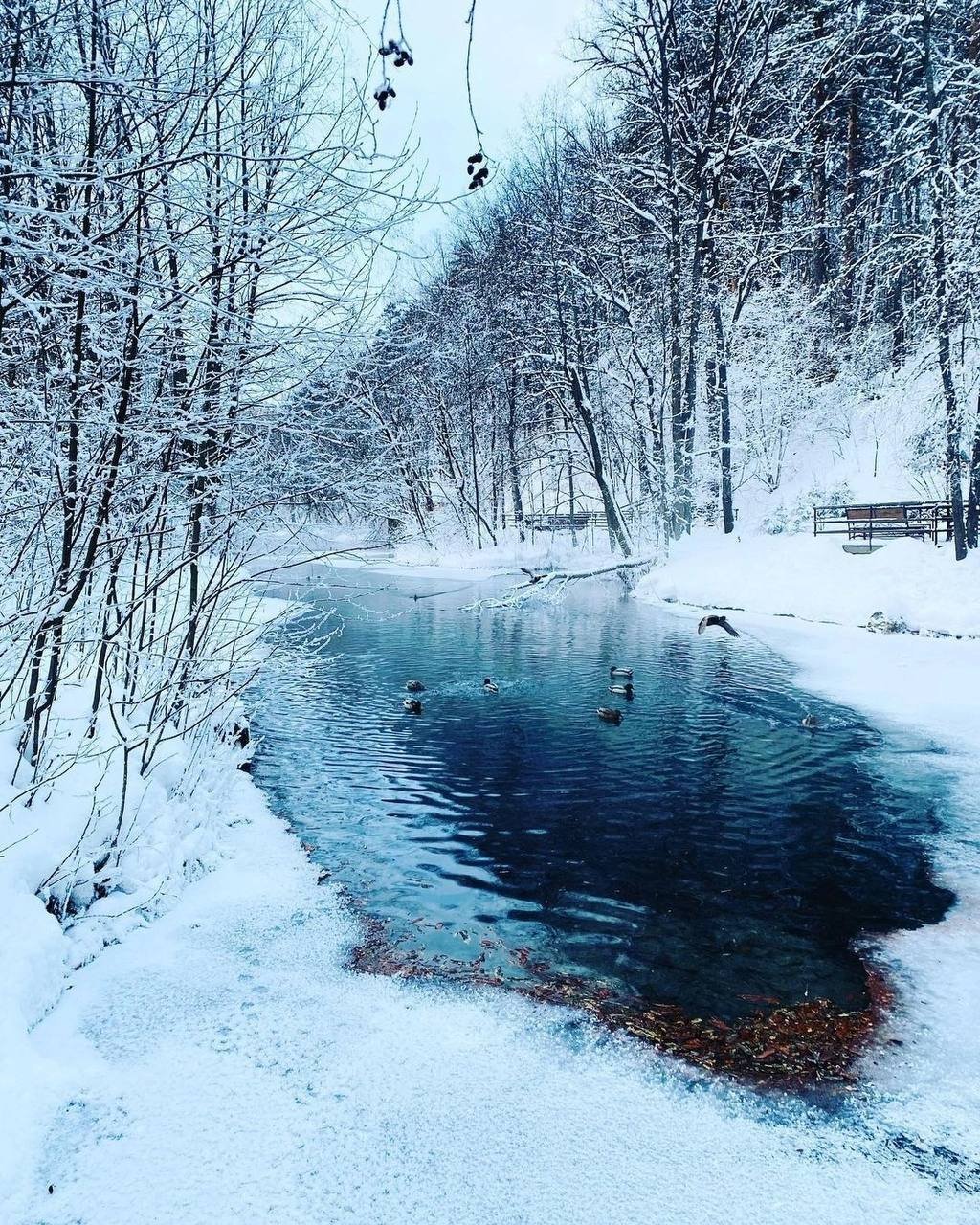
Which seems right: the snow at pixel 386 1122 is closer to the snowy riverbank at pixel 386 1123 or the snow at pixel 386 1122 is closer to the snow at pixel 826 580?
the snowy riverbank at pixel 386 1123

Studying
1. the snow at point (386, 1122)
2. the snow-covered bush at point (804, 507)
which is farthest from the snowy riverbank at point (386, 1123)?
the snow-covered bush at point (804, 507)

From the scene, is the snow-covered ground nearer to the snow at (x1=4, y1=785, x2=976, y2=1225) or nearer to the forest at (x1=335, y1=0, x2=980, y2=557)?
the snow at (x1=4, y1=785, x2=976, y2=1225)

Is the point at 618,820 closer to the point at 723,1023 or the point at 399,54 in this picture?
the point at 723,1023

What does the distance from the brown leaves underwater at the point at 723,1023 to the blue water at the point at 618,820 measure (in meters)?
0.12

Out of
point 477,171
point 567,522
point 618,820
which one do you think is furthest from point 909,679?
point 567,522

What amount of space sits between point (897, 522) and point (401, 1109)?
2324 centimetres

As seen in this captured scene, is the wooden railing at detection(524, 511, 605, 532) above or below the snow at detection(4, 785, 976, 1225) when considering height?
above

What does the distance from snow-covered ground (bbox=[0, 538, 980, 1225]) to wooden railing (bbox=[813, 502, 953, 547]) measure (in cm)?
1792

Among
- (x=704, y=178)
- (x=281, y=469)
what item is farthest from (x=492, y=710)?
(x=704, y=178)

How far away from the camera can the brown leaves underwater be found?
482 centimetres

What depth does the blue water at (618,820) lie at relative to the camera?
6367 mm

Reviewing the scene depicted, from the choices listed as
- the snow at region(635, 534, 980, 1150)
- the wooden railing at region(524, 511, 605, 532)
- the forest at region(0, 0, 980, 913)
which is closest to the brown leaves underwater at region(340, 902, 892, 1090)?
the snow at region(635, 534, 980, 1150)

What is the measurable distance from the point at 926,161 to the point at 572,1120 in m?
22.3

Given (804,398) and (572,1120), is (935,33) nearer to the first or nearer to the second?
(804,398)
